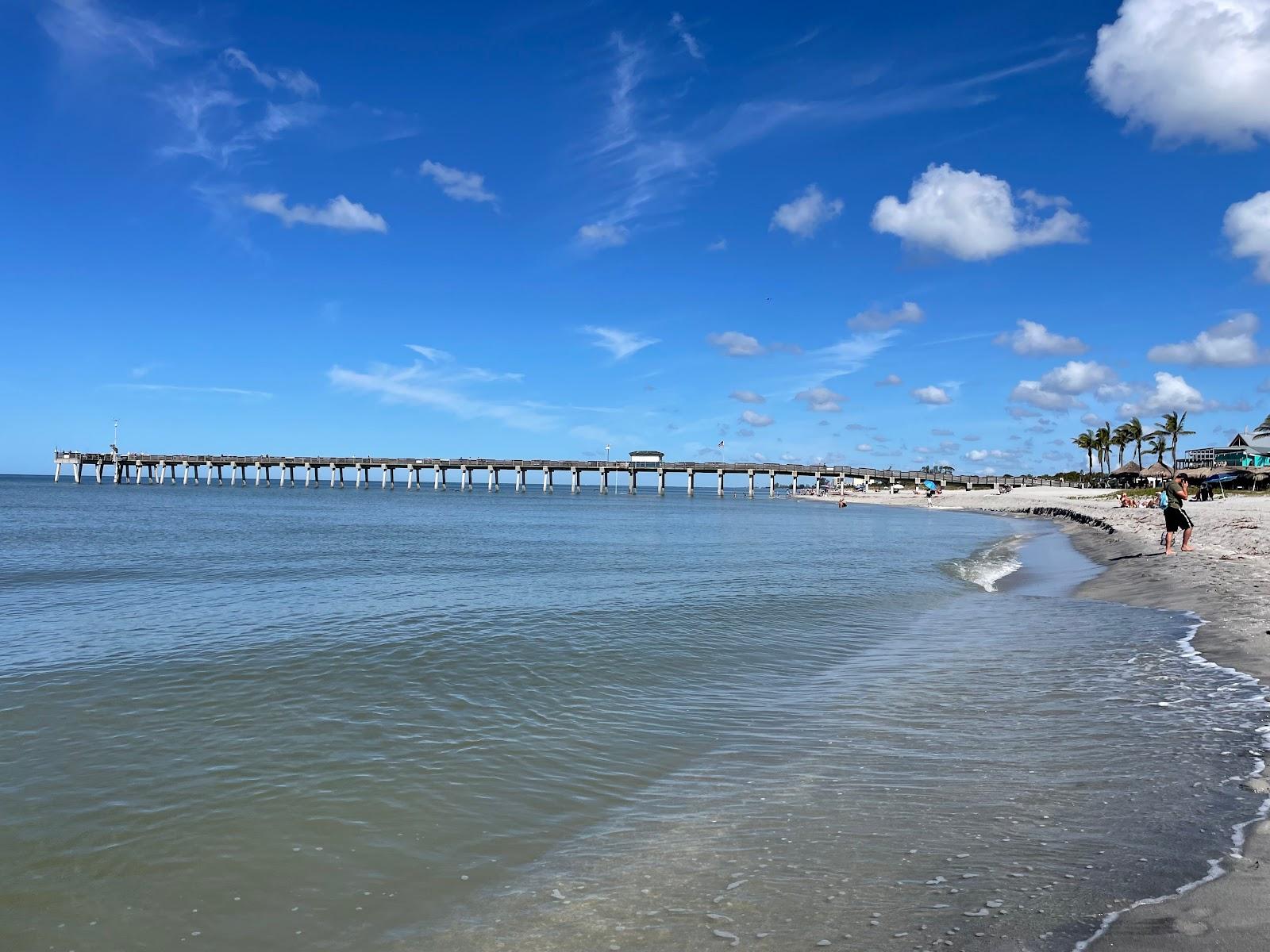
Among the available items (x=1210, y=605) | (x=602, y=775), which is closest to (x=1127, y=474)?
(x=1210, y=605)

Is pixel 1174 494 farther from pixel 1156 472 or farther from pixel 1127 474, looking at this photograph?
pixel 1127 474

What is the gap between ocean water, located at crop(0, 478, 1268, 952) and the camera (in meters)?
4.38

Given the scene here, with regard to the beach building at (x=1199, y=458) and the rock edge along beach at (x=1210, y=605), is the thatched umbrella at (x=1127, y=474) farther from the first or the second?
the rock edge along beach at (x=1210, y=605)

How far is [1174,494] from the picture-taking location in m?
21.6

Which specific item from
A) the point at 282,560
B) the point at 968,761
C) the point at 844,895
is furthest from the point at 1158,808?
the point at 282,560

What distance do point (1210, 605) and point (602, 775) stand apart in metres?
13.1

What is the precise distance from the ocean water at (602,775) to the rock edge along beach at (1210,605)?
24 cm

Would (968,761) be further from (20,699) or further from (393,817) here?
(20,699)

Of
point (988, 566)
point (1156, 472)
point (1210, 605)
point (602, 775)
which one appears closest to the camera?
point (602, 775)

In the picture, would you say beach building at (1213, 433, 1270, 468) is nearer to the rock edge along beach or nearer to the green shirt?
the rock edge along beach

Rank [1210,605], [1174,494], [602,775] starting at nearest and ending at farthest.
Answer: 1. [602,775]
2. [1210,605]
3. [1174,494]

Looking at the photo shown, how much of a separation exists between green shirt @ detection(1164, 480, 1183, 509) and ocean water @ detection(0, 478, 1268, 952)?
8522 mm

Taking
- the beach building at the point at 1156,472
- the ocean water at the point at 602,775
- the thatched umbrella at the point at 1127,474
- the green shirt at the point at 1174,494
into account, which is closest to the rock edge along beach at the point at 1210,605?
the ocean water at the point at 602,775

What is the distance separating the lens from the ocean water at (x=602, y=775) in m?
4.38
